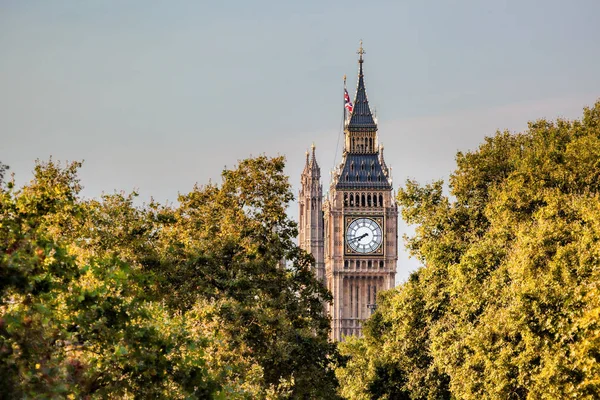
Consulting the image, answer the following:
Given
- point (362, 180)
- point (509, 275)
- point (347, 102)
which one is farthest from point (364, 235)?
point (509, 275)

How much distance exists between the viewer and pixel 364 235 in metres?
196

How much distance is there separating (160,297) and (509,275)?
14.4 m

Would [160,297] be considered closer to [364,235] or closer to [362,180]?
[364,235]

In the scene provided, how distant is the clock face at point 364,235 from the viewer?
195m

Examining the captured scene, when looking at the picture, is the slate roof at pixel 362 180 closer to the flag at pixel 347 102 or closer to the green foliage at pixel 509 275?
the flag at pixel 347 102

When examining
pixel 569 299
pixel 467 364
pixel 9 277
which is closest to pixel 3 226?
pixel 9 277

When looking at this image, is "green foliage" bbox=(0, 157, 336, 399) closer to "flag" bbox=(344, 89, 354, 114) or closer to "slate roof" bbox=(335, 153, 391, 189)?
"flag" bbox=(344, 89, 354, 114)

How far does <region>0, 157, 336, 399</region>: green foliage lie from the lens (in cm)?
3134

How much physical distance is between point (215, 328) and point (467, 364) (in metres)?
15.0

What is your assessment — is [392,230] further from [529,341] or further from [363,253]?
[529,341]

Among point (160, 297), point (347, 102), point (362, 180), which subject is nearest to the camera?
point (160, 297)

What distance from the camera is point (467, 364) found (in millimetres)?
62312

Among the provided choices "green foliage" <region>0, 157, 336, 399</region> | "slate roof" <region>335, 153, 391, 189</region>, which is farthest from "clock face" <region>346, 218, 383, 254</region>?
"green foliage" <region>0, 157, 336, 399</region>

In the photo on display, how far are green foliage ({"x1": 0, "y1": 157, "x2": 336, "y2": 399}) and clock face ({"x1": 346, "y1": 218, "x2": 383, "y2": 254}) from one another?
409ft
